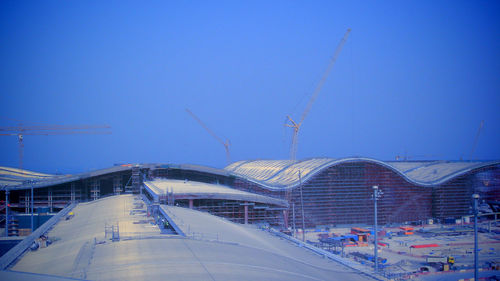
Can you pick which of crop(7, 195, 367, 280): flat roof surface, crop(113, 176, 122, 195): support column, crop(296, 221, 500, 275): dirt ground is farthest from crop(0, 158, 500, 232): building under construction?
crop(7, 195, 367, 280): flat roof surface

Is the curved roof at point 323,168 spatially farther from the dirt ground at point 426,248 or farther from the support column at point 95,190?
the support column at point 95,190

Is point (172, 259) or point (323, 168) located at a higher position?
point (323, 168)

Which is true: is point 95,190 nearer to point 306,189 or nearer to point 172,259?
point 306,189

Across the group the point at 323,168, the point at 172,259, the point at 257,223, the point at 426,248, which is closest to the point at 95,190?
the point at 257,223

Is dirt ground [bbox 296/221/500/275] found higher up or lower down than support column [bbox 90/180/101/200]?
lower down

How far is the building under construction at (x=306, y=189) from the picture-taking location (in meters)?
34.7

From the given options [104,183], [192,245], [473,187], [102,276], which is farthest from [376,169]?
[102,276]

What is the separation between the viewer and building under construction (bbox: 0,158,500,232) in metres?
34.7

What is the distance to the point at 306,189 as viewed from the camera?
39250 mm

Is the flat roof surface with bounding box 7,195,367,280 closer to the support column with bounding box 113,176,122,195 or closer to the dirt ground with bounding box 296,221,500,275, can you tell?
the dirt ground with bounding box 296,221,500,275

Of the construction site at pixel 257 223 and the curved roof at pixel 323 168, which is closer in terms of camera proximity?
the construction site at pixel 257 223

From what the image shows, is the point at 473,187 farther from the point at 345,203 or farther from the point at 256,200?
the point at 256,200

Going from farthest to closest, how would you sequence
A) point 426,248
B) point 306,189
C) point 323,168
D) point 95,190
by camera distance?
point 95,190
point 323,168
point 306,189
point 426,248

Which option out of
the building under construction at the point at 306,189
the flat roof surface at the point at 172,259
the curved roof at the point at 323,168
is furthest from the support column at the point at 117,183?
the flat roof surface at the point at 172,259
